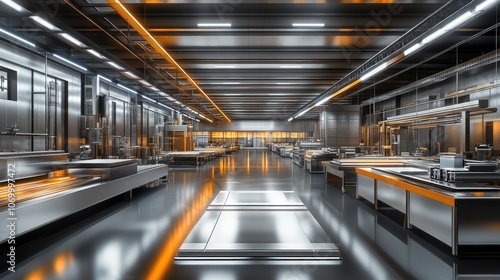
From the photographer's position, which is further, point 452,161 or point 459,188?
point 452,161

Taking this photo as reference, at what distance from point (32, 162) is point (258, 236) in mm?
3413

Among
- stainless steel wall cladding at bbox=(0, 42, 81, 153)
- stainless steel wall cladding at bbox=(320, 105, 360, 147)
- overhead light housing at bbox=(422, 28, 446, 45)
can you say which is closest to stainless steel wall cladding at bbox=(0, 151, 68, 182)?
stainless steel wall cladding at bbox=(0, 42, 81, 153)

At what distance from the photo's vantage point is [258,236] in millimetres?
3512

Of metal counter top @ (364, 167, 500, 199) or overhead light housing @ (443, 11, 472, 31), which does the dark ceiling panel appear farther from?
metal counter top @ (364, 167, 500, 199)

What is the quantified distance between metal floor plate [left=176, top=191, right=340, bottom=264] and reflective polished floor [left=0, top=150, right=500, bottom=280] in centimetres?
1

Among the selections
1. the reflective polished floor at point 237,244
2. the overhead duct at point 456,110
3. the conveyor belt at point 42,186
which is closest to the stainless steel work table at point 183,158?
the reflective polished floor at point 237,244

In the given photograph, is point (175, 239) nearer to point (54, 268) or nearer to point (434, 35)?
point (54, 268)

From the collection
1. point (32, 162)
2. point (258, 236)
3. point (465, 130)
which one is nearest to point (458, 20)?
point (465, 130)

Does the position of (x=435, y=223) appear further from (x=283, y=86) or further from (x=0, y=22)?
(x=283, y=86)

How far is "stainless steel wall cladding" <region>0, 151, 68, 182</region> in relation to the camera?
150 inches

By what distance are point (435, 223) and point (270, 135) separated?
122ft

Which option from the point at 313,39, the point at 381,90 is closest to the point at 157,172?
the point at 313,39

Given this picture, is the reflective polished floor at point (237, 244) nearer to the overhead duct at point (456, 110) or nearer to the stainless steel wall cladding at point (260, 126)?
the overhead duct at point (456, 110)

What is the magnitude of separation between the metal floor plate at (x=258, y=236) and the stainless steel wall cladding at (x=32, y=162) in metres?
2.49
